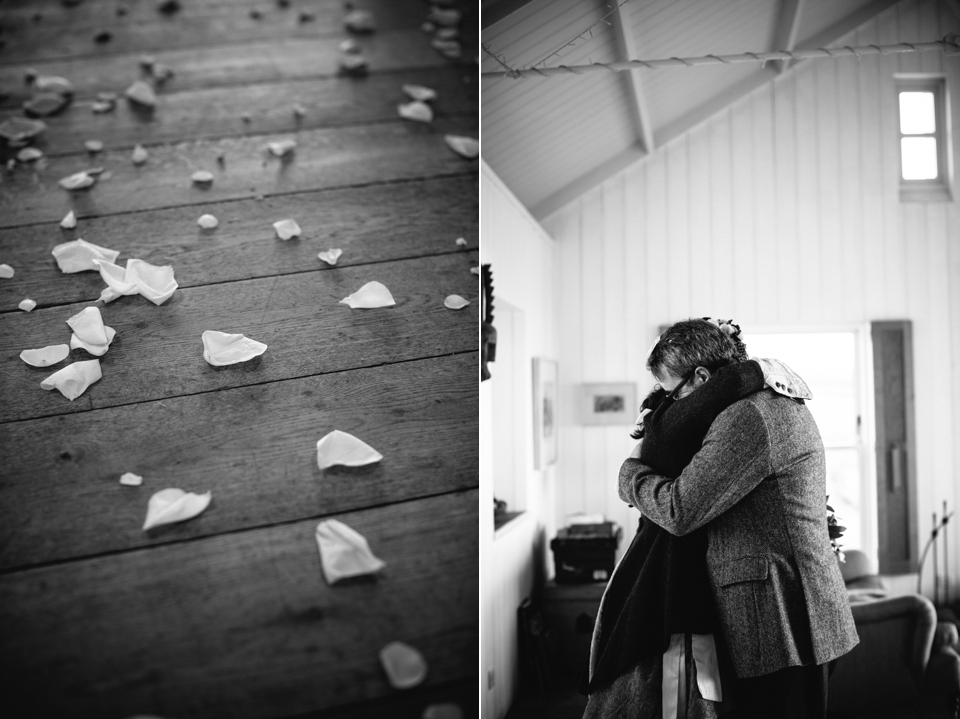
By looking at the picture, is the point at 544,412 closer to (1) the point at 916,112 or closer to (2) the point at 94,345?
(2) the point at 94,345

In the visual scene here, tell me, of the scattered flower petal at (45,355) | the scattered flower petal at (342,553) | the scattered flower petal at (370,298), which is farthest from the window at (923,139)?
the scattered flower petal at (45,355)

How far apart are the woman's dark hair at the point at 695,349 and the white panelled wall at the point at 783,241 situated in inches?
108

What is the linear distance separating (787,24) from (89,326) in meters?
3.57

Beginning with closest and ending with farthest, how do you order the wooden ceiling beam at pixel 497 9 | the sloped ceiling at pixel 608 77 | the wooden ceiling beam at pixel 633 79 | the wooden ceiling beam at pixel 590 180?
1. the wooden ceiling beam at pixel 497 9
2. the sloped ceiling at pixel 608 77
3. the wooden ceiling beam at pixel 633 79
4. the wooden ceiling beam at pixel 590 180

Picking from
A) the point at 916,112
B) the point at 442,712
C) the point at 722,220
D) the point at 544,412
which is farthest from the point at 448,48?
the point at 916,112

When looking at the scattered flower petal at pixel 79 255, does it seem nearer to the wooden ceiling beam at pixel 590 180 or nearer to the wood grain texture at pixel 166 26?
the wood grain texture at pixel 166 26

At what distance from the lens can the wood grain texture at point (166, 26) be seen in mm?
1585

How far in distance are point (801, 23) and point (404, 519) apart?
3875 millimetres

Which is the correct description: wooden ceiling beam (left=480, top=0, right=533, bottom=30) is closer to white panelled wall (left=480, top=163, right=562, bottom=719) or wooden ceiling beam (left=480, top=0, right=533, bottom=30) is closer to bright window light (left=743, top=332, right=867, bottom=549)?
white panelled wall (left=480, top=163, right=562, bottom=719)

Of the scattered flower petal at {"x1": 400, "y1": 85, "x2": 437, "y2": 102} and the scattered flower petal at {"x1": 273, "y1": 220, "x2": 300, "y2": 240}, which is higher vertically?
the scattered flower petal at {"x1": 400, "y1": 85, "x2": 437, "y2": 102}

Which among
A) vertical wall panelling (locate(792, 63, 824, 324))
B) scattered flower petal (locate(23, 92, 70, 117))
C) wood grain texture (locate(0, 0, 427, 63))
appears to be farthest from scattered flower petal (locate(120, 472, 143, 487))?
vertical wall panelling (locate(792, 63, 824, 324))

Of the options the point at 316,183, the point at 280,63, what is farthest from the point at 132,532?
the point at 280,63

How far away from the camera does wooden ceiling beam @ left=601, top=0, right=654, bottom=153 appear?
2.57 metres

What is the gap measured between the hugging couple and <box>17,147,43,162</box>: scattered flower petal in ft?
5.18
